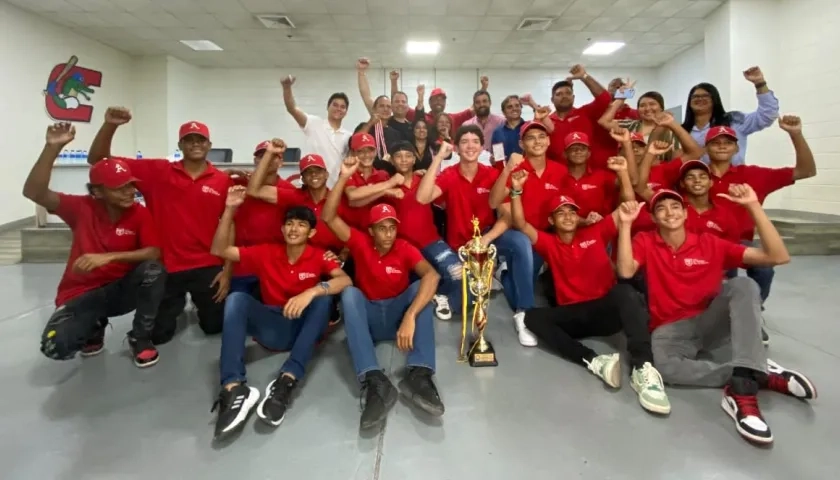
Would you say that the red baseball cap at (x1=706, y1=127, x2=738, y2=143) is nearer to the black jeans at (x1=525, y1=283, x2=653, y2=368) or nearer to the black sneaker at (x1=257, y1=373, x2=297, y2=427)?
the black jeans at (x1=525, y1=283, x2=653, y2=368)

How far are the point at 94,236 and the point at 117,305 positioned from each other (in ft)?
1.33

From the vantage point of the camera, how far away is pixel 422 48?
9.37 metres

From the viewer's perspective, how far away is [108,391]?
2.24m

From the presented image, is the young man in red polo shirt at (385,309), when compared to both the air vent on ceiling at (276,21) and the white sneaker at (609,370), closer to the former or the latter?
the white sneaker at (609,370)

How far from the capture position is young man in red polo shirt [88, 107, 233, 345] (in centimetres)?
283

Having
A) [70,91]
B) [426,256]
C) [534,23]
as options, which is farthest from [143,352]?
[70,91]

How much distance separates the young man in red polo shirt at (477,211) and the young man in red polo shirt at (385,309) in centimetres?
56

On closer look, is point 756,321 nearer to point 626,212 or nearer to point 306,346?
point 626,212

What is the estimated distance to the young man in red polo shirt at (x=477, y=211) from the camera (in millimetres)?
2881

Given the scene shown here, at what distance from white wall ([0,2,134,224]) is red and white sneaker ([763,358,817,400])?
9.22 m

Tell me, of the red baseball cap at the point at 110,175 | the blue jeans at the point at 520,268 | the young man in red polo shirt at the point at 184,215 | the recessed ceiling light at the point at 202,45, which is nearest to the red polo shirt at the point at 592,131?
the blue jeans at the point at 520,268

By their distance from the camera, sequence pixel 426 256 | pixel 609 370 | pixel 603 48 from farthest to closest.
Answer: pixel 603 48
pixel 426 256
pixel 609 370

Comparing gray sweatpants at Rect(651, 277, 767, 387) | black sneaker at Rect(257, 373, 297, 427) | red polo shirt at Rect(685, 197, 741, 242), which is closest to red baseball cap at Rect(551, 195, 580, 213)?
red polo shirt at Rect(685, 197, 741, 242)

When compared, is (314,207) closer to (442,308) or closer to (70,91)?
(442,308)
